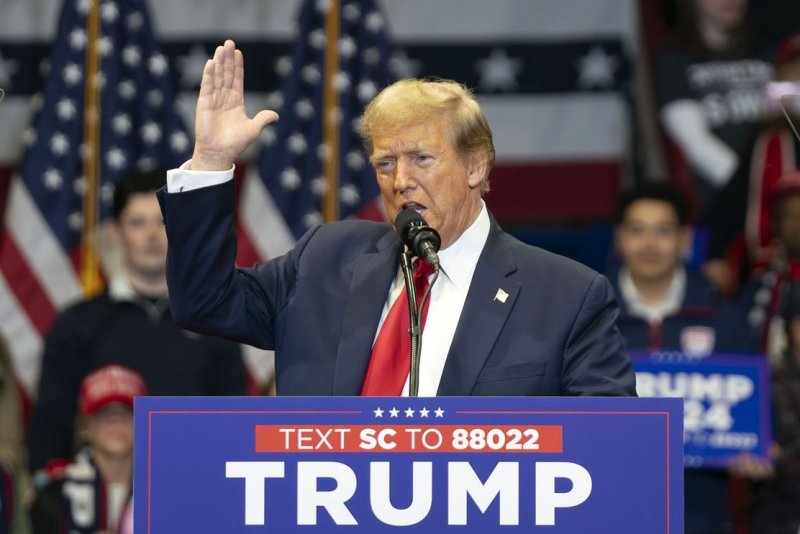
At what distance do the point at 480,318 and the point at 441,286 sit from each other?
0.50 feet

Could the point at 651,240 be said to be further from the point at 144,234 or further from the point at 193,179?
the point at 193,179

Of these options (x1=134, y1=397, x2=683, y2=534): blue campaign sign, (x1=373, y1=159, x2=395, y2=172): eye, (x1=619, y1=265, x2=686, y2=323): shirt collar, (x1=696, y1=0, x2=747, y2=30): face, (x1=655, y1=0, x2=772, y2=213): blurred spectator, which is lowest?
(x1=134, y1=397, x2=683, y2=534): blue campaign sign

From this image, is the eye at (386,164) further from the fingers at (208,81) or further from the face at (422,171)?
the fingers at (208,81)

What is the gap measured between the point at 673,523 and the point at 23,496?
3162 millimetres

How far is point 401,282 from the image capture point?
3.02m

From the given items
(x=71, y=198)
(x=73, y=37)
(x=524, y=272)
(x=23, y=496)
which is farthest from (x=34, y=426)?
(x=524, y=272)

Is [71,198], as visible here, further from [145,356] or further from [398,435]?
[398,435]

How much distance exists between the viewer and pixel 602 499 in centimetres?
249

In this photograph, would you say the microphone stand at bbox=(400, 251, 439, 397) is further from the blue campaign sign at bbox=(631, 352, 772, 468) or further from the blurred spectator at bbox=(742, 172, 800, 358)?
the blurred spectator at bbox=(742, 172, 800, 358)

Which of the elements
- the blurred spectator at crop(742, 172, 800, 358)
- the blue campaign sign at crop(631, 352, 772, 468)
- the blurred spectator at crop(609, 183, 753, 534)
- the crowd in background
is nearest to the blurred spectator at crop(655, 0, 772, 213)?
the crowd in background

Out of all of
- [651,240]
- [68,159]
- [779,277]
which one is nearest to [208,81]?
[651,240]

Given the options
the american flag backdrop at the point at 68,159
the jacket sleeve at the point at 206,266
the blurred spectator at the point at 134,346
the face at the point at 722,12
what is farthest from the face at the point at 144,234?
the face at the point at 722,12

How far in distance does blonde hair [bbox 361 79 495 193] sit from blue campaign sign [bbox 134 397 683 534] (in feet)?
2.14

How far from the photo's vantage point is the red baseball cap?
4859mm
